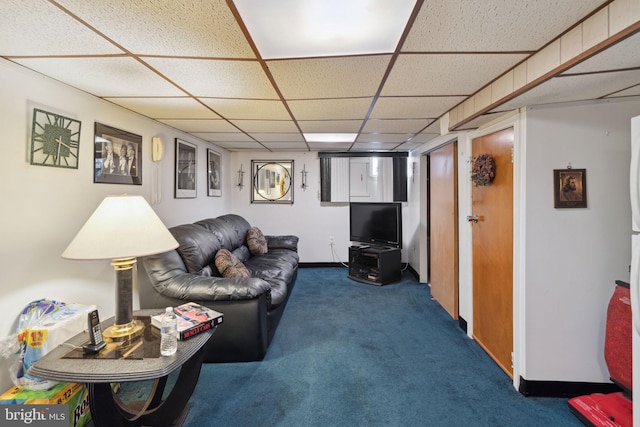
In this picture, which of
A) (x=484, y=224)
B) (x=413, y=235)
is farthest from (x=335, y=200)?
(x=484, y=224)

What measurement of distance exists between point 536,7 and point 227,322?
256cm

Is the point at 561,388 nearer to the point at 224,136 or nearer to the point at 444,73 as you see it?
the point at 444,73

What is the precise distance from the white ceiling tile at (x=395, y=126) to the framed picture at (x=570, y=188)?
124 cm

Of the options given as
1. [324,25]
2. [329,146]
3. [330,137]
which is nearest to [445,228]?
[330,137]

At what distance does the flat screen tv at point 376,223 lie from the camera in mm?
4402

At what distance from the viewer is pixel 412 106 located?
227 centimetres

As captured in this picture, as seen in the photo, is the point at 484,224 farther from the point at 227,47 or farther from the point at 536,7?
the point at 227,47

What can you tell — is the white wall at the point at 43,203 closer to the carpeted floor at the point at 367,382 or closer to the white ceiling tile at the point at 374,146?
the carpeted floor at the point at 367,382

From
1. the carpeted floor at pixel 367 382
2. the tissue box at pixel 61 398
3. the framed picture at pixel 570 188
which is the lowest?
the carpeted floor at pixel 367 382

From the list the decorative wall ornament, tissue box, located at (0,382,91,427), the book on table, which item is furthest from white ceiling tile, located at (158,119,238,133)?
the decorative wall ornament

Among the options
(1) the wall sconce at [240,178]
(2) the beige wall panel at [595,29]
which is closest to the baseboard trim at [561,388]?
(2) the beige wall panel at [595,29]

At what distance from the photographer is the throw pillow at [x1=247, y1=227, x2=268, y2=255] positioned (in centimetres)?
416

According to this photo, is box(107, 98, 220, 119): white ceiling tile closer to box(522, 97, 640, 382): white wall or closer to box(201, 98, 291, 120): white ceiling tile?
box(201, 98, 291, 120): white ceiling tile

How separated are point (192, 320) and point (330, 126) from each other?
7.47ft
